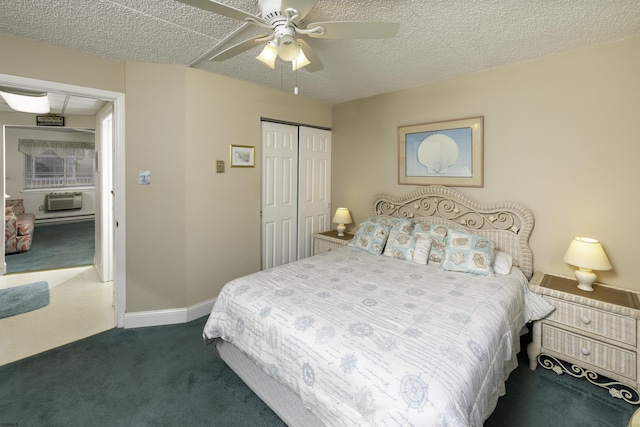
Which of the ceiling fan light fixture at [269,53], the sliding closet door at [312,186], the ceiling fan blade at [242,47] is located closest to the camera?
the ceiling fan blade at [242,47]

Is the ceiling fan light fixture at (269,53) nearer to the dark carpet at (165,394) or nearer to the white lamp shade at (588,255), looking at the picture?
the dark carpet at (165,394)

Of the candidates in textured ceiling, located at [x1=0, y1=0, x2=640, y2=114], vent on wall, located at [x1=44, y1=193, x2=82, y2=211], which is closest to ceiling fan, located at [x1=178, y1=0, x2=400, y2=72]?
textured ceiling, located at [x1=0, y1=0, x2=640, y2=114]

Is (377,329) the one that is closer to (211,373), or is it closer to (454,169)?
(211,373)

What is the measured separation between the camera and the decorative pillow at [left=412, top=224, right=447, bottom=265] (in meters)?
2.75

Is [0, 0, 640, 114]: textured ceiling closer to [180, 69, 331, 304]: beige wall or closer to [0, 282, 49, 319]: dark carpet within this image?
[180, 69, 331, 304]: beige wall

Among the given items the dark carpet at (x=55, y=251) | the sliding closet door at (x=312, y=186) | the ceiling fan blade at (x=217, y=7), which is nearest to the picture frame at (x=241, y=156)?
the sliding closet door at (x=312, y=186)

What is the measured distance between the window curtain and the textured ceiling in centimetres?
710

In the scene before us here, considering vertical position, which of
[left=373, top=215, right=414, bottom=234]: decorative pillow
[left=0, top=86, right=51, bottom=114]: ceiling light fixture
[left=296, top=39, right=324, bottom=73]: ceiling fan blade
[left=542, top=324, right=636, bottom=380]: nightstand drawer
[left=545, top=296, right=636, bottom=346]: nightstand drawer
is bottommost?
[left=542, top=324, right=636, bottom=380]: nightstand drawer

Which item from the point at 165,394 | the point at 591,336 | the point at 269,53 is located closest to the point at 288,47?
the point at 269,53

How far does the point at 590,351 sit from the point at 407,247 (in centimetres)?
150

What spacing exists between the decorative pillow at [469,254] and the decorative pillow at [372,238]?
667 millimetres

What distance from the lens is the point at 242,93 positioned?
3229mm

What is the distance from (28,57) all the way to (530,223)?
444 centimetres

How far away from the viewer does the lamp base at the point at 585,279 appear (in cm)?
220
